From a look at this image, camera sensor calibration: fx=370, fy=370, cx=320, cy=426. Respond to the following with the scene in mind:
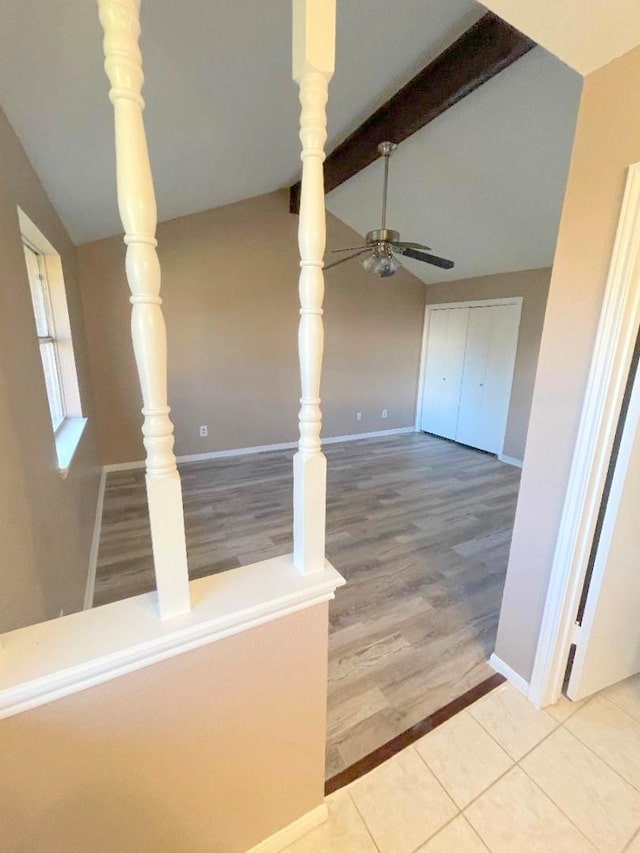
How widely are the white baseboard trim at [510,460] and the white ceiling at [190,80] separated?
3705mm

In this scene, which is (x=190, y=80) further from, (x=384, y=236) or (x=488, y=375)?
(x=488, y=375)

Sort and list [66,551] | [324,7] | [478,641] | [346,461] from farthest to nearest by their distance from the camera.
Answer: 1. [346,461]
2. [478,641]
3. [66,551]
4. [324,7]

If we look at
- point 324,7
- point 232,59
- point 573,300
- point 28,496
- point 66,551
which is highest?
point 232,59

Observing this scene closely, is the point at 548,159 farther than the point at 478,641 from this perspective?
Yes

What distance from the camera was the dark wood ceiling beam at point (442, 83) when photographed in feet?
5.94

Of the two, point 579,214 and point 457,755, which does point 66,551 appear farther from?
point 579,214

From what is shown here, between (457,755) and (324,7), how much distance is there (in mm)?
2095

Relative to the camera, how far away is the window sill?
5.93ft

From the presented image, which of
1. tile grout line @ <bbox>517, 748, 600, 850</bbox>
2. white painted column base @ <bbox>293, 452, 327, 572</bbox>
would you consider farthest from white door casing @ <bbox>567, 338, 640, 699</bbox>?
white painted column base @ <bbox>293, 452, 327, 572</bbox>

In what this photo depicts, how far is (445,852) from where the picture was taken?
3.50 ft

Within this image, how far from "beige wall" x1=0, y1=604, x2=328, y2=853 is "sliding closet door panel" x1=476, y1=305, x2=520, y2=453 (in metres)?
4.23

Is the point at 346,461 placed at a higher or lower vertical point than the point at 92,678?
lower

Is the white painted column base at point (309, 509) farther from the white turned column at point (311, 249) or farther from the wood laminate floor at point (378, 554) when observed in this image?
the wood laminate floor at point (378, 554)

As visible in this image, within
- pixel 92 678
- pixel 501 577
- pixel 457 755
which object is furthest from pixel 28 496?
pixel 501 577
